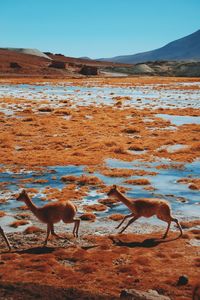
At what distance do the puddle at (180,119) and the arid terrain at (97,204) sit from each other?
85.3 inches

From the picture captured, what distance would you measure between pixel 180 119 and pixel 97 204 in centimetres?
2785

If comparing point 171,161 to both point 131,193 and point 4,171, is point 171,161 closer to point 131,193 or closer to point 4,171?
point 131,193

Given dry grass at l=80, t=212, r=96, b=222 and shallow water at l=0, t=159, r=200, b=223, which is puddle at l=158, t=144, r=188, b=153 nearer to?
shallow water at l=0, t=159, r=200, b=223

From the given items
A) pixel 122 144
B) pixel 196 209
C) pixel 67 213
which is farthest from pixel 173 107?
pixel 67 213

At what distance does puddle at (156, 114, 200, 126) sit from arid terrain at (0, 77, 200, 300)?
2.17 metres

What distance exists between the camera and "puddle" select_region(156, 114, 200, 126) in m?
38.9

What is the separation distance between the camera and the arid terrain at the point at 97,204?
29.3ft

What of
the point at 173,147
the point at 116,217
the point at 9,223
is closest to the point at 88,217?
the point at 116,217

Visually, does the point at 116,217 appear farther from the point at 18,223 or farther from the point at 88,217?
the point at 18,223

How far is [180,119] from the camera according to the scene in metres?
41.1

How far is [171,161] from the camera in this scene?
74.2 ft

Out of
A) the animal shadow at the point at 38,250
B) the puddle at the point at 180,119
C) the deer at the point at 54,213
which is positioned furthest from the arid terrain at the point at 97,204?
the puddle at the point at 180,119

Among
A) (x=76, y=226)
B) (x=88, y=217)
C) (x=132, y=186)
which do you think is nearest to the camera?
(x=76, y=226)

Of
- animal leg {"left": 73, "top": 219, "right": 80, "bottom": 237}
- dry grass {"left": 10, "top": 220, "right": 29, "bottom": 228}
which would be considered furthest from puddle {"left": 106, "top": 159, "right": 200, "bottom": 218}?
dry grass {"left": 10, "top": 220, "right": 29, "bottom": 228}
